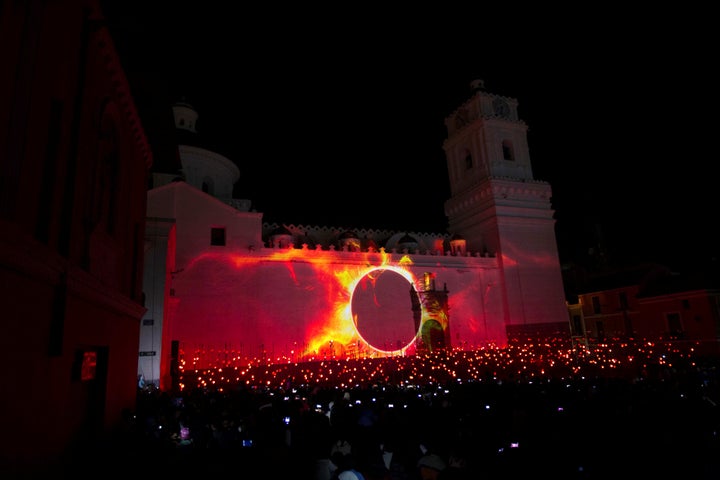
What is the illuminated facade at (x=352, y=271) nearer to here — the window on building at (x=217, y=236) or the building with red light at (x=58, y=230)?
the window on building at (x=217, y=236)

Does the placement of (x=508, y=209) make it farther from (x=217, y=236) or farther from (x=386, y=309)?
(x=217, y=236)

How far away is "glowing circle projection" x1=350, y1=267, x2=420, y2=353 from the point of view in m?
25.4

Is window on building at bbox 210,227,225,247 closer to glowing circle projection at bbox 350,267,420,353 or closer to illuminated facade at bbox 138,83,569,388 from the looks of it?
illuminated facade at bbox 138,83,569,388

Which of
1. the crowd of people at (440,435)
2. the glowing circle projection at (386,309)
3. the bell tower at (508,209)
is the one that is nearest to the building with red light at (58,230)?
the crowd of people at (440,435)

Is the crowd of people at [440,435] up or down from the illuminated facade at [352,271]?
down

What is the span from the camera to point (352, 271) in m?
25.8

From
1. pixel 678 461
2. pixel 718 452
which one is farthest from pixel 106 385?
pixel 718 452

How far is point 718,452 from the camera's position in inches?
216

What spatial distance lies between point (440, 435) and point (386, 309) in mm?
19025

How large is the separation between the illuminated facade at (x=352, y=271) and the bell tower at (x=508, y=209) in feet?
0.31

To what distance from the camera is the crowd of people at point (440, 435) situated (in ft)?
17.5

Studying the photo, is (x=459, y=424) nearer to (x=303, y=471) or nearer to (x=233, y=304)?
(x=303, y=471)

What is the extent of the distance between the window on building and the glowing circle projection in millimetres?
7695

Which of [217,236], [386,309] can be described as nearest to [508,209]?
[386,309]
